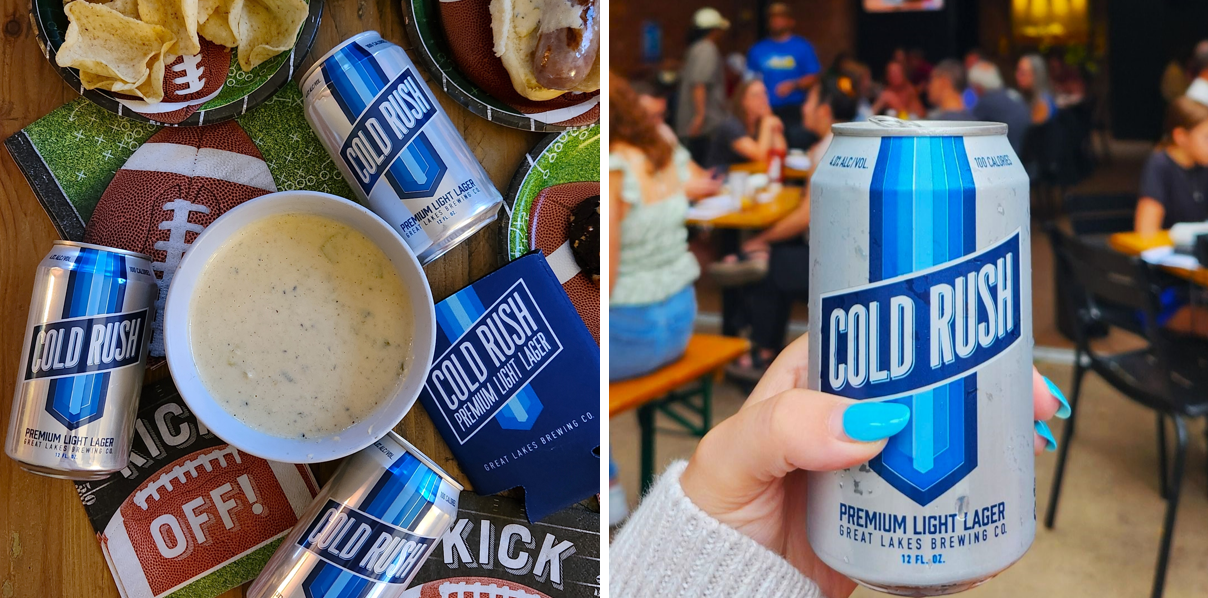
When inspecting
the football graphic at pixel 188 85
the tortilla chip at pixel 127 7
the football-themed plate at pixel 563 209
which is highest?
the tortilla chip at pixel 127 7

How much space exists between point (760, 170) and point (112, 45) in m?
2.31

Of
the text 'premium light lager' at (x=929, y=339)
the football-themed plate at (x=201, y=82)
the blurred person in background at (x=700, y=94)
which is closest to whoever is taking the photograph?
the text 'premium light lager' at (x=929, y=339)

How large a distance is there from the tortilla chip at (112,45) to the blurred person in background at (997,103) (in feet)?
10.7

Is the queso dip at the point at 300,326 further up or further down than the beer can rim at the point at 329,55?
further down

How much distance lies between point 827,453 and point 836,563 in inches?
3.7

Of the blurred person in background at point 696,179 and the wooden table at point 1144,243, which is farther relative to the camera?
the blurred person in background at point 696,179

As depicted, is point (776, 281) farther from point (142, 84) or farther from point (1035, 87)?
point (142, 84)

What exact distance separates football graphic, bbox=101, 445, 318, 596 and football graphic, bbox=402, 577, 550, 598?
0.73ft

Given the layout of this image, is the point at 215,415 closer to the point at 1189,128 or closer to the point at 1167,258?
the point at 1167,258

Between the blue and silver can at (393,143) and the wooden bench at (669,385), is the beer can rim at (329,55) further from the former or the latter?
the wooden bench at (669,385)

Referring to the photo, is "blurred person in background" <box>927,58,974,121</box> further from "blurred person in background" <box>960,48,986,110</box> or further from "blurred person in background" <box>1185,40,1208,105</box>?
"blurred person in background" <box>1185,40,1208,105</box>

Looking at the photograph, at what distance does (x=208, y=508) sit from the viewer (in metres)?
1.37

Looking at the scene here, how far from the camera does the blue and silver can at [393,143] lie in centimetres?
118

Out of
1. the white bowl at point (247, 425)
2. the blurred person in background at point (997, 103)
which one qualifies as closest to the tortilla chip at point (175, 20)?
the white bowl at point (247, 425)
